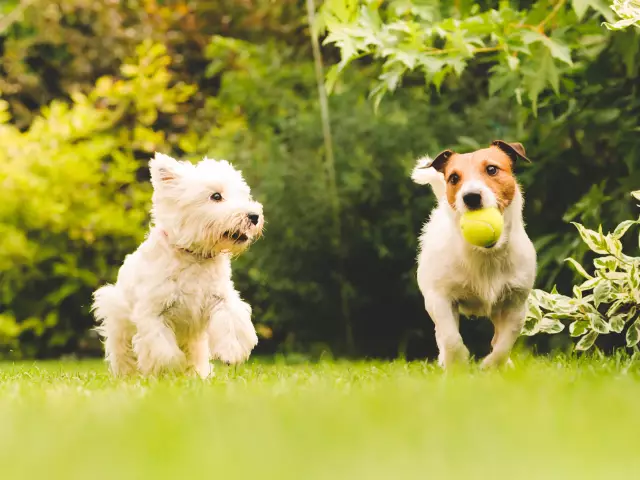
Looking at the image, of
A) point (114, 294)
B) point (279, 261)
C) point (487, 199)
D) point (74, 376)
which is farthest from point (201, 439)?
point (279, 261)

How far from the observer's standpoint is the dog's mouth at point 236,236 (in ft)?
16.0

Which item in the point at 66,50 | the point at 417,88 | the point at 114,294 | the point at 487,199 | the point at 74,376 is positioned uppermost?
the point at 66,50

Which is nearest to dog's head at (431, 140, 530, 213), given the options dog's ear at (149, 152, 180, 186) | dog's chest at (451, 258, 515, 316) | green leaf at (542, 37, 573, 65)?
dog's chest at (451, 258, 515, 316)

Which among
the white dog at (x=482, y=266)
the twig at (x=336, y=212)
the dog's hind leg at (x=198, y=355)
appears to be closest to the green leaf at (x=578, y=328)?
the white dog at (x=482, y=266)

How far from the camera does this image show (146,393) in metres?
3.97

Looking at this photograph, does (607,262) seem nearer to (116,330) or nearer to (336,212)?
(116,330)

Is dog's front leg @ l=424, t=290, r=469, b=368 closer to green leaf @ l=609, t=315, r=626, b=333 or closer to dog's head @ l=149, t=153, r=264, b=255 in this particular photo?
dog's head @ l=149, t=153, r=264, b=255

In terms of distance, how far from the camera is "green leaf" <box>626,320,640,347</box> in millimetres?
5312

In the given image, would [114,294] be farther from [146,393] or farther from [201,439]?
[201,439]

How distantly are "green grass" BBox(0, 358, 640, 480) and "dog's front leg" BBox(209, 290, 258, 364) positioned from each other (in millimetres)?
409

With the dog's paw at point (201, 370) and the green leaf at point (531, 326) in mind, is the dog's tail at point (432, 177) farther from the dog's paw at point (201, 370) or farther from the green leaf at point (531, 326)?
the dog's paw at point (201, 370)

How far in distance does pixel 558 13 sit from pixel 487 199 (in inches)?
85.9

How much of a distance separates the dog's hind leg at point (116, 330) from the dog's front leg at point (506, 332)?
6.27ft

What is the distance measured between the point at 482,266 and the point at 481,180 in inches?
18.2
